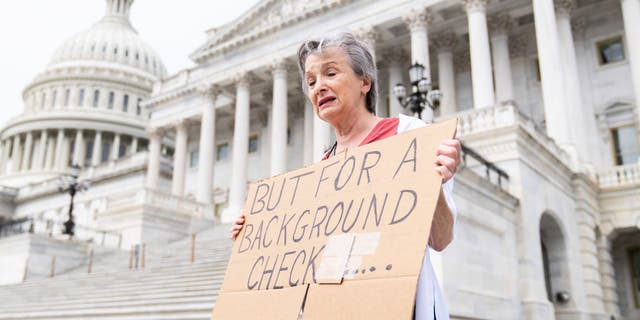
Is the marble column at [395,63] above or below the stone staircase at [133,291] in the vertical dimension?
above

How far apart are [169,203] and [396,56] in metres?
15.3

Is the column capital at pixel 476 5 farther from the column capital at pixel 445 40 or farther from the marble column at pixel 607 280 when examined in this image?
the marble column at pixel 607 280

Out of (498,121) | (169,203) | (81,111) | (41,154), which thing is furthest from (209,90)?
(41,154)

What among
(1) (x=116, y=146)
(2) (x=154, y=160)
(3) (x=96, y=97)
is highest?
(3) (x=96, y=97)

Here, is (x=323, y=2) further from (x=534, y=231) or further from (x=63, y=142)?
(x=63, y=142)

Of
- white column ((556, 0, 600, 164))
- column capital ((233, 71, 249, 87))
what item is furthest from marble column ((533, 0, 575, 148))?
column capital ((233, 71, 249, 87))

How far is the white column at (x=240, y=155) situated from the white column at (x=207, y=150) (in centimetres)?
201

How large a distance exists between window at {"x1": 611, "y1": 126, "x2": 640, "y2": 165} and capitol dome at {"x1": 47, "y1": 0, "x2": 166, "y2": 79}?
79090 millimetres

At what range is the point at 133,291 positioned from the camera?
16828 mm

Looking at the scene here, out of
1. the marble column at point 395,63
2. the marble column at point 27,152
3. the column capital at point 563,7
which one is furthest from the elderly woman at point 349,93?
the marble column at point 27,152

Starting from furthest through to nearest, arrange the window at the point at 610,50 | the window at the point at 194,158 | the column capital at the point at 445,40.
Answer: the window at the point at 194,158, the column capital at the point at 445,40, the window at the point at 610,50

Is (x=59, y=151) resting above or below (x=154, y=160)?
above

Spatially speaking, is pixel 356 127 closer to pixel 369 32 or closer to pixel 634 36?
pixel 634 36

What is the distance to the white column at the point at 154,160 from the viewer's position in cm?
4356
